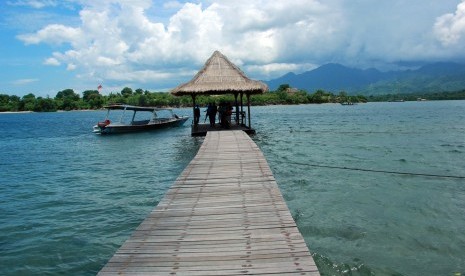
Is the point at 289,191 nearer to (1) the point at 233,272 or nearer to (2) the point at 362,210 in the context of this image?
(2) the point at 362,210

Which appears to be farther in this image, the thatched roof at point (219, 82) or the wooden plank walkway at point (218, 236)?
the thatched roof at point (219, 82)

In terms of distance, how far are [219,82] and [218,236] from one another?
18.0 metres

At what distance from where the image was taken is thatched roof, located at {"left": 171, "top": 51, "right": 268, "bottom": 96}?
21.4 m

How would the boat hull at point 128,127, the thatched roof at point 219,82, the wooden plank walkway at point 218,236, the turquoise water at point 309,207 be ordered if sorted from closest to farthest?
the wooden plank walkway at point 218,236 < the turquoise water at point 309,207 < the thatched roof at point 219,82 < the boat hull at point 128,127

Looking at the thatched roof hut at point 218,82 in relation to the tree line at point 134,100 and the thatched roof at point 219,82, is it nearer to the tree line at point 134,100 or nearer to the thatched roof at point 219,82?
the thatched roof at point 219,82

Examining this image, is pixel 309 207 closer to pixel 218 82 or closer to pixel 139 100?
pixel 218 82

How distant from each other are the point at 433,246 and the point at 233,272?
4.47 m

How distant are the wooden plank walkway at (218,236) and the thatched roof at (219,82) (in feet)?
48.3

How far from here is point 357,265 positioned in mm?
5664

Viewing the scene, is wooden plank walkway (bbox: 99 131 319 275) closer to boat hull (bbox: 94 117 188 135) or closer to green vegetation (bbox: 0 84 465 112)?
boat hull (bbox: 94 117 188 135)

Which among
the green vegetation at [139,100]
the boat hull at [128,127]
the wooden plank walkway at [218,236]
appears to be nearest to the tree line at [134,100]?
the green vegetation at [139,100]

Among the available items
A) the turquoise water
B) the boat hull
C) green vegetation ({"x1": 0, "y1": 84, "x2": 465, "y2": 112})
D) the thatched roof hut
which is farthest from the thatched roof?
green vegetation ({"x1": 0, "y1": 84, "x2": 465, "y2": 112})

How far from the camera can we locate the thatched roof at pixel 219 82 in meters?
21.4

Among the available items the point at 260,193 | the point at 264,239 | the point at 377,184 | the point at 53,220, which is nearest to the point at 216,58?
the point at 377,184
